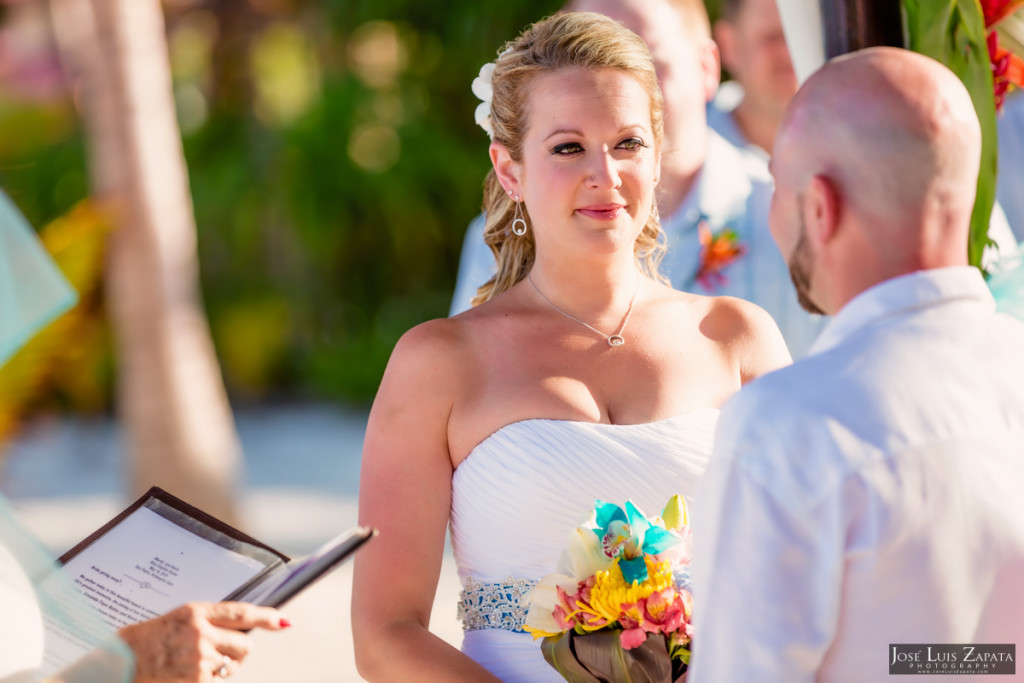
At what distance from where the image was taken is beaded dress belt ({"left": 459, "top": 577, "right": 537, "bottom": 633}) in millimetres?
2709

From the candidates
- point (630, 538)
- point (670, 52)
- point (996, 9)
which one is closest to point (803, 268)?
point (630, 538)

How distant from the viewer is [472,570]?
2.81 m

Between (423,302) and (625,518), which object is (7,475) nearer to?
(423,302)

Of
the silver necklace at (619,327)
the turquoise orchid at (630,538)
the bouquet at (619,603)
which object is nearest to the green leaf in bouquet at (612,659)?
the bouquet at (619,603)

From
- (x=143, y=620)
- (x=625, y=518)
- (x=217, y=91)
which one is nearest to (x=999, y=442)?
(x=625, y=518)

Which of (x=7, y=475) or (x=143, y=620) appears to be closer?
(x=143, y=620)

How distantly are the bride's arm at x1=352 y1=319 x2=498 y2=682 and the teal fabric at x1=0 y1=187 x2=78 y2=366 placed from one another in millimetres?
873

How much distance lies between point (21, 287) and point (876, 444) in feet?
5.17

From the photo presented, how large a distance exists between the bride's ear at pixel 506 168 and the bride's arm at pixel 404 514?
Answer: 55 centimetres

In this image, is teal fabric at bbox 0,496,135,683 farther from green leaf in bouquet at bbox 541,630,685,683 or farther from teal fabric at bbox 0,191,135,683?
green leaf in bouquet at bbox 541,630,685,683

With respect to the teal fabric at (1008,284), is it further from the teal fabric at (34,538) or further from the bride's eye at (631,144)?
the teal fabric at (34,538)

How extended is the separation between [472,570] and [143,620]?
2.80 feet

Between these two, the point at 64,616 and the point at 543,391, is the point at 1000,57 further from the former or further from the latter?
the point at 64,616

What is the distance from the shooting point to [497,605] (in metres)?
2.74
